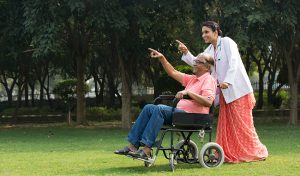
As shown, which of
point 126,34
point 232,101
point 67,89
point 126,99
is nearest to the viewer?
point 232,101

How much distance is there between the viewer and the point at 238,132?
939cm

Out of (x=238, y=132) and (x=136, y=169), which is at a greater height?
(x=238, y=132)

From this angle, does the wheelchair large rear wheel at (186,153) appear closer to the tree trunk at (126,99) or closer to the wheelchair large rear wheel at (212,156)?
the wheelchair large rear wheel at (212,156)

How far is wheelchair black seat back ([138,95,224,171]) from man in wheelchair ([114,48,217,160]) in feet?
0.39

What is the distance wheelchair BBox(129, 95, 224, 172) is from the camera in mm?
8273

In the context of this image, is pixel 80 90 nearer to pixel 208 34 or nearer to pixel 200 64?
pixel 208 34

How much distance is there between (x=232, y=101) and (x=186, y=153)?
110 centimetres

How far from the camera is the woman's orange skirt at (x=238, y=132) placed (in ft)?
30.6

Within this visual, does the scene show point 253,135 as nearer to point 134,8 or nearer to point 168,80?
point 134,8

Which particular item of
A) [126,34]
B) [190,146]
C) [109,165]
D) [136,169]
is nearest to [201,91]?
[190,146]

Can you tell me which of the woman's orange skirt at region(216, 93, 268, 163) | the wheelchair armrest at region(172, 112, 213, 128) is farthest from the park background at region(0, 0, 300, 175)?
the wheelchair armrest at region(172, 112, 213, 128)

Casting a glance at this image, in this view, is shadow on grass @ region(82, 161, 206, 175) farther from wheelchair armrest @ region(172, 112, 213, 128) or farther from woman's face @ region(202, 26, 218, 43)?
woman's face @ region(202, 26, 218, 43)

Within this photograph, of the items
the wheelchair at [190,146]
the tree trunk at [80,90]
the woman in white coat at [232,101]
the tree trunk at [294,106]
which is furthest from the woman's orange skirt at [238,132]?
the tree trunk at [80,90]

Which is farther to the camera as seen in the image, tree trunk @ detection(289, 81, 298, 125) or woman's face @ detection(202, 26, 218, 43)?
tree trunk @ detection(289, 81, 298, 125)
